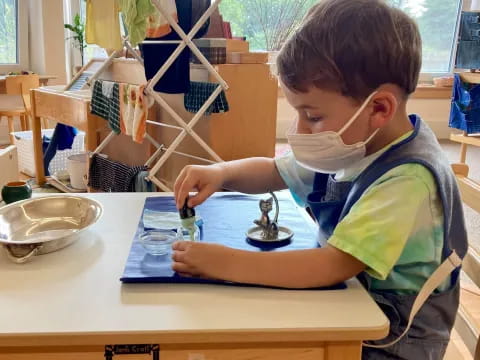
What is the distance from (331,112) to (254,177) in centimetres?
28

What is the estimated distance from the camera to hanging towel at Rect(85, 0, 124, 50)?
5.70 feet

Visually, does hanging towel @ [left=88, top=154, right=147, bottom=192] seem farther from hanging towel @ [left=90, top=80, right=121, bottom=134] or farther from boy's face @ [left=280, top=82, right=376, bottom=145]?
boy's face @ [left=280, top=82, right=376, bottom=145]

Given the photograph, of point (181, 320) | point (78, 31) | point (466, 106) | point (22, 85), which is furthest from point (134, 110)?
point (78, 31)

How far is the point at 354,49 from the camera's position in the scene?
637 millimetres

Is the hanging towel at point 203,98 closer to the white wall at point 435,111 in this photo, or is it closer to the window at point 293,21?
the window at point 293,21

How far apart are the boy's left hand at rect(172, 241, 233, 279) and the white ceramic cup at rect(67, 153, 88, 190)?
2.03m

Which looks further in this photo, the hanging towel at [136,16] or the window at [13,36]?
the window at [13,36]

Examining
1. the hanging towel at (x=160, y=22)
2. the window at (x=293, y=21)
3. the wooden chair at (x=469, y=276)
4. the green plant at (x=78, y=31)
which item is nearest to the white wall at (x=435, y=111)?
the window at (x=293, y=21)

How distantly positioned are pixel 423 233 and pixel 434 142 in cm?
15

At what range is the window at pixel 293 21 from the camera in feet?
13.3

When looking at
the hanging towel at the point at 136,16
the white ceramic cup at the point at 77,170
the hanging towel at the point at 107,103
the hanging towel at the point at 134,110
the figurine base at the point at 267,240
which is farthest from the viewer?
the white ceramic cup at the point at 77,170

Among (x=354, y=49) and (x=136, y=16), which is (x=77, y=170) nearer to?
(x=136, y=16)

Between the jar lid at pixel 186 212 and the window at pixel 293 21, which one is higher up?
the window at pixel 293 21

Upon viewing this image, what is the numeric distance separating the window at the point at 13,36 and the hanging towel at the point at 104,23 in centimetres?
253
